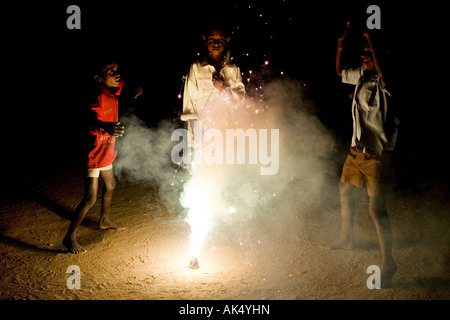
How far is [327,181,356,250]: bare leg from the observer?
439 centimetres

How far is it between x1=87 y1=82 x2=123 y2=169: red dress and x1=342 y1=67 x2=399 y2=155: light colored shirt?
307 centimetres

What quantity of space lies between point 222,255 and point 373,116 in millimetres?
2504

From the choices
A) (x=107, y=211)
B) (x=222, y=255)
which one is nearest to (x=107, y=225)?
(x=107, y=211)

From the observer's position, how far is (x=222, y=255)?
437 cm

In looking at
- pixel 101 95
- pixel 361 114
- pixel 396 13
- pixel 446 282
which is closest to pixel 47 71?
pixel 101 95

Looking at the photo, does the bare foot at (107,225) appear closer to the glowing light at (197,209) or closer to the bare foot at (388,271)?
the glowing light at (197,209)

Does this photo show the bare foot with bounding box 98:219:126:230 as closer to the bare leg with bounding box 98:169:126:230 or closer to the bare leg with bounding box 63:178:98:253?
the bare leg with bounding box 98:169:126:230

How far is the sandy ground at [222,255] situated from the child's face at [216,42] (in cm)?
264

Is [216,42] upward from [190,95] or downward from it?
upward

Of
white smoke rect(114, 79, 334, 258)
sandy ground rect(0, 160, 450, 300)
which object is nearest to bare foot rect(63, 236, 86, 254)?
sandy ground rect(0, 160, 450, 300)

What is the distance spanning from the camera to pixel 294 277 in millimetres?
3832

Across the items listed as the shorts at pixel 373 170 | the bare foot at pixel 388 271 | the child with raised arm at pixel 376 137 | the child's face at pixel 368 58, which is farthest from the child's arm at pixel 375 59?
the bare foot at pixel 388 271

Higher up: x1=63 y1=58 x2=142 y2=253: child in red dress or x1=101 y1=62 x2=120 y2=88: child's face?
x1=101 y1=62 x2=120 y2=88: child's face

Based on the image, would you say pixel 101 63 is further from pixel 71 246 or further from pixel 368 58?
pixel 368 58
